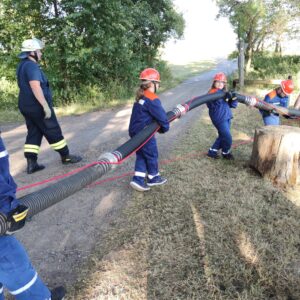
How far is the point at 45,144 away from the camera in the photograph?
6.53 metres

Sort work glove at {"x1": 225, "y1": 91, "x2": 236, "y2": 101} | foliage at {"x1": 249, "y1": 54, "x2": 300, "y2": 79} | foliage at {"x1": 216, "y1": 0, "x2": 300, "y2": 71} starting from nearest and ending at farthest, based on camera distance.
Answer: work glove at {"x1": 225, "y1": 91, "x2": 236, "y2": 101}, foliage at {"x1": 216, "y1": 0, "x2": 300, "y2": 71}, foliage at {"x1": 249, "y1": 54, "x2": 300, "y2": 79}

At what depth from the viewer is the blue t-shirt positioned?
436 centimetres

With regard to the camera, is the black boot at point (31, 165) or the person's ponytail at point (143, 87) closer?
the person's ponytail at point (143, 87)

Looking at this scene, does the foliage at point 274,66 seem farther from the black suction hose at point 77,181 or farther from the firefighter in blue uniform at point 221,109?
the black suction hose at point 77,181

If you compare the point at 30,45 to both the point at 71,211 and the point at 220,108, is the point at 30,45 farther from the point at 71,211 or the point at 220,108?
the point at 220,108

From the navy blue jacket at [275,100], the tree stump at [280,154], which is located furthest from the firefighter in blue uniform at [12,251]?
the navy blue jacket at [275,100]

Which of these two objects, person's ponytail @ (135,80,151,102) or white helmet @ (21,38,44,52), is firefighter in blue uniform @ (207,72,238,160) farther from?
white helmet @ (21,38,44,52)

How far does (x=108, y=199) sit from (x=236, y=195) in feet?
5.76

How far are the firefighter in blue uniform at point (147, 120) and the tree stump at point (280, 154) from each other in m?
1.60

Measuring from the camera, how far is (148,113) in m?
4.08

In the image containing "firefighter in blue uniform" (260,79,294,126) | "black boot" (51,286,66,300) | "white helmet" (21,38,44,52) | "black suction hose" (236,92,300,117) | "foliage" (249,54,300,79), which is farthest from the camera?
"foliage" (249,54,300,79)

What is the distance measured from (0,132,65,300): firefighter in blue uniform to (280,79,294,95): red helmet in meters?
5.27

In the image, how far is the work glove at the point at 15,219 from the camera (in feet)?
5.97

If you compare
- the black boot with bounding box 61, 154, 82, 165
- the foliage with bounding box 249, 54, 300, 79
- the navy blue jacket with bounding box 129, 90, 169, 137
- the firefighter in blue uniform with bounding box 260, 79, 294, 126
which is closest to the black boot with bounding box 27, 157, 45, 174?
the black boot with bounding box 61, 154, 82, 165
